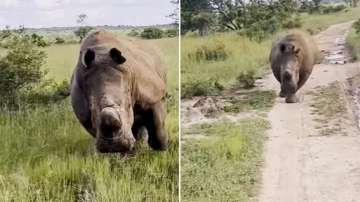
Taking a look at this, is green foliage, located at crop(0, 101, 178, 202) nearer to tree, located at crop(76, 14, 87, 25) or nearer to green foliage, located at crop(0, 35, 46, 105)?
Answer: green foliage, located at crop(0, 35, 46, 105)

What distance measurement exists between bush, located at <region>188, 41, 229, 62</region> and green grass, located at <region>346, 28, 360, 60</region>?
0.48m

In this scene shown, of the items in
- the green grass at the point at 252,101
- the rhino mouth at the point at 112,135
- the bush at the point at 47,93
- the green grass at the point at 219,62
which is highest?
the green grass at the point at 219,62

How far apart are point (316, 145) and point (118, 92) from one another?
0.79 meters

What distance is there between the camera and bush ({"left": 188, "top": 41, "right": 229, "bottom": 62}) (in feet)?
9.12

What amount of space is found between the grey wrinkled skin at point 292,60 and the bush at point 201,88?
0.77 feet

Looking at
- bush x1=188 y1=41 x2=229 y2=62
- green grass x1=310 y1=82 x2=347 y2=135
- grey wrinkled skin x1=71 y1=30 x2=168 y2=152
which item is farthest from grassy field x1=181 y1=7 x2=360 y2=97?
green grass x1=310 y1=82 x2=347 y2=135

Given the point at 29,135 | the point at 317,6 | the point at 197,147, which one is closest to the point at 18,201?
the point at 29,135

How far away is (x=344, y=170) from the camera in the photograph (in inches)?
108

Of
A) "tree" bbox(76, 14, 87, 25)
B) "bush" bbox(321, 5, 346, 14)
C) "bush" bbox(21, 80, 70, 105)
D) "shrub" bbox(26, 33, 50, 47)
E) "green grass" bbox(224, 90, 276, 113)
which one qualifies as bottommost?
"green grass" bbox(224, 90, 276, 113)

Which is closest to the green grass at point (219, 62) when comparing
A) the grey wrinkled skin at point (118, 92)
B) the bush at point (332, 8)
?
the grey wrinkled skin at point (118, 92)

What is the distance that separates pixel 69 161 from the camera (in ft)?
8.80

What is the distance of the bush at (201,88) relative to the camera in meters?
2.79

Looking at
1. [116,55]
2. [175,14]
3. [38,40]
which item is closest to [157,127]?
[116,55]

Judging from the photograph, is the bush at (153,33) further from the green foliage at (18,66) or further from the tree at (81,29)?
the green foliage at (18,66)
